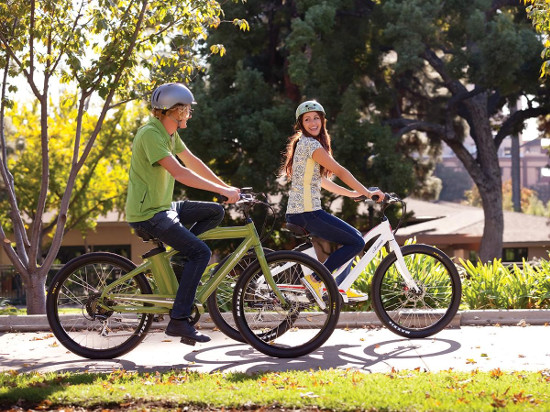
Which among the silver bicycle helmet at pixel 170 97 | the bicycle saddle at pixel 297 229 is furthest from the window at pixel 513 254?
the silver bicycle helmet at pixel 170 97

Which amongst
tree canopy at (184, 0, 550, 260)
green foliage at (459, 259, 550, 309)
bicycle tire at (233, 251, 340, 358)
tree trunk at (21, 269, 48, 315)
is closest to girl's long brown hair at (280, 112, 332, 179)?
bicycle tire at (233, 251, 340, 358)

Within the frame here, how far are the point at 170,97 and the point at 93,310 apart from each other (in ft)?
6.00

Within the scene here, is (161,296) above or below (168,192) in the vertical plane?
below

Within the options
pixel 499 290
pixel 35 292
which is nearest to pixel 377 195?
pixel 499 290

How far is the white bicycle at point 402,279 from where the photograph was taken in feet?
24.4

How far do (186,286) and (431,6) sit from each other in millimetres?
19603

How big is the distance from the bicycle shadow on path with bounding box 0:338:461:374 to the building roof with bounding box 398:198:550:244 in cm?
2500

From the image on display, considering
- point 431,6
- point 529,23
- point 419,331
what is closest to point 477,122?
point 529,23

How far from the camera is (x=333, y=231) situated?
726cm

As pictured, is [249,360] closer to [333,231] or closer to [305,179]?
[333,231]

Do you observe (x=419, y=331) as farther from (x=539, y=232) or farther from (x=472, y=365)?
(x=539, y=232)

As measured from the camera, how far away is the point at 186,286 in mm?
6469

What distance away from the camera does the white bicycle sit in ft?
24.4

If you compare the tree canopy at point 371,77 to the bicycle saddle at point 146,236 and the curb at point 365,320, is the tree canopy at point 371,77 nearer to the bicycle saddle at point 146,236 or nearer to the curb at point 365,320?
the curb at point 365,320
